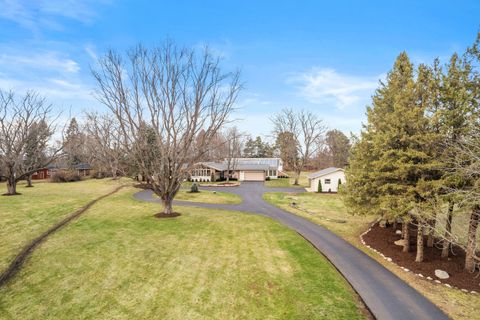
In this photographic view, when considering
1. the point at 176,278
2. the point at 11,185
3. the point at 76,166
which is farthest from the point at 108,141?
the point at 76,166

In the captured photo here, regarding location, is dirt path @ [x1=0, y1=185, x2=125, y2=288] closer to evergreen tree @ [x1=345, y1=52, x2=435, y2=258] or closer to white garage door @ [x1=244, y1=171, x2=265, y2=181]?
evergreen tree @ [x1=345, y1=52, x2=435, y2=258]

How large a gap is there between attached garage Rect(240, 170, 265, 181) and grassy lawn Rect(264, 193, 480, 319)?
74.6 feet

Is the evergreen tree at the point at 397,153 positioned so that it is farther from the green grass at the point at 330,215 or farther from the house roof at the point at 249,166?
the house roof at the point at 249,166

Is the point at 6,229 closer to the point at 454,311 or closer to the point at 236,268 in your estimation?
the point at 236,268

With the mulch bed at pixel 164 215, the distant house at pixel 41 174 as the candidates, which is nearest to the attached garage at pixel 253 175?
the mulch bed at pixel 164 215

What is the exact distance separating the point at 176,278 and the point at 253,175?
1723 inches

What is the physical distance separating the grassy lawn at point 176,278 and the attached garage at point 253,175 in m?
37.1

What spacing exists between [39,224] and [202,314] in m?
14.8

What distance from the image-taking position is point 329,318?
8266mm

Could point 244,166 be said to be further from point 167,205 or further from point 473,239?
point 473,239

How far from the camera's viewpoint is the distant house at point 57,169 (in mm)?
55987

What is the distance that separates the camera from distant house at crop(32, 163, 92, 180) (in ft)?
184

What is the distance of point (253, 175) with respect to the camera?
177ft

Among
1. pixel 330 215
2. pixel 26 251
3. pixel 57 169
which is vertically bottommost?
pixel 26 251
